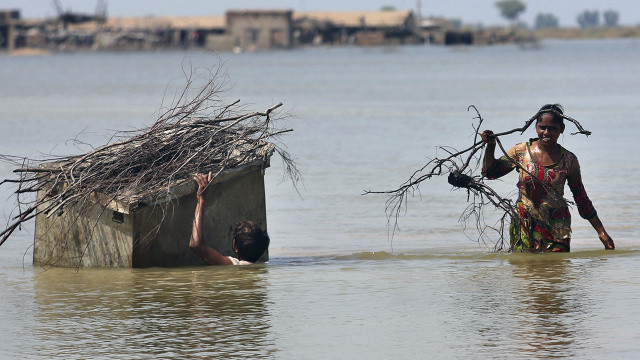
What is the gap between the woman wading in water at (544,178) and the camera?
7.05 meters

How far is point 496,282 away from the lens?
7133 mm

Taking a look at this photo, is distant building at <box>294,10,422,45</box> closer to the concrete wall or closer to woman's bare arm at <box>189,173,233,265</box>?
the concrete wall

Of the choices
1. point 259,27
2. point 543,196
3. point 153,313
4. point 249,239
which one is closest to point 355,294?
point 249,239

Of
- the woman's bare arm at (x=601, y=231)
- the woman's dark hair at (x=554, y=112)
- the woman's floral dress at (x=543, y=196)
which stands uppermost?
the woman's dark hair at (x=554, y=112)

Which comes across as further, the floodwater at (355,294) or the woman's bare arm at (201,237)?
the woman's bare arm at (201,237)

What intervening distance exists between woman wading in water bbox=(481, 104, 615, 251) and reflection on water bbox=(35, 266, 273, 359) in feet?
5.84

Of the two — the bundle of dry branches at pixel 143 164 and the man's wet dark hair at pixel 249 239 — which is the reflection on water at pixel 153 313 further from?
the bundle of dry branches at pixel 143 164

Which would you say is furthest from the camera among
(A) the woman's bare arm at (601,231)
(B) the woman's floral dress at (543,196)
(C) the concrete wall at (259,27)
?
(C) the concrete wall at (259,27)

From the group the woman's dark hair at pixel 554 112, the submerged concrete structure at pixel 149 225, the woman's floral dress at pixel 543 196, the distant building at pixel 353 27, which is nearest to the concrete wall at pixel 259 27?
the distant building at pixel 353 27

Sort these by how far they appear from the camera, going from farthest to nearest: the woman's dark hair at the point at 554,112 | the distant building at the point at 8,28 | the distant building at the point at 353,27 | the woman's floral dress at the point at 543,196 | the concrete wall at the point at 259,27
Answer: the distant building at the point at 353,27 → the distant building at the point at 8,28 → the concrete wall at the point at 259,27 → the woman's floral dress at the point at 543,196 → the woman's dark hair at the point at 554,112

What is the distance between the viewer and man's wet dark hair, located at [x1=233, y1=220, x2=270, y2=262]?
24.0 feet

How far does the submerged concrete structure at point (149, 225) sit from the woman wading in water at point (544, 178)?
5.69ft

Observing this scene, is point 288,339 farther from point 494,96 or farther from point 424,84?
point 424,84

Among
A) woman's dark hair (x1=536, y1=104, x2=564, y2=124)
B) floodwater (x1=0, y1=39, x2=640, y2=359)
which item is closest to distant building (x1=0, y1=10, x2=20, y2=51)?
floodwater (x1=0, y1=39, x2=640, y2=359)
